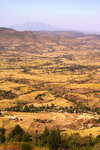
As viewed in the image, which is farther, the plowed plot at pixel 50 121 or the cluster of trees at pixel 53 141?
the plowed plot at pixel 50 121

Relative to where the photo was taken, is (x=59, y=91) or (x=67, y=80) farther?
(x=67, y=80)

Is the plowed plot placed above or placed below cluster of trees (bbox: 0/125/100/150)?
below

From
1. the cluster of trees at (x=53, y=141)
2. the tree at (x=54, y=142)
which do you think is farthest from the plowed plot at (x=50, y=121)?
the tree at (x=54, y=142)

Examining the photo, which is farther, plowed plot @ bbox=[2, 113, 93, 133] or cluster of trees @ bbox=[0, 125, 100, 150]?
plowed plot @ bbox=[2, 113, 93, 133]

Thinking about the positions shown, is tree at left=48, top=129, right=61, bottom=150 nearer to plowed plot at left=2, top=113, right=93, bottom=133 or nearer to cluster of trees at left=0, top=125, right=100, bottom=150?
cluster of trees at left=0, top=125, right=100, bottom=150

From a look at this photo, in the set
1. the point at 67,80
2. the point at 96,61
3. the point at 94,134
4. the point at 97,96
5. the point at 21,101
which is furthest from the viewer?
the point at 96,61

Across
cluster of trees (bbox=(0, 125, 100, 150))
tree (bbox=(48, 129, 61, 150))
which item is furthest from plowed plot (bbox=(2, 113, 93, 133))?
tree (bbox=(48, 129, 61, 150))

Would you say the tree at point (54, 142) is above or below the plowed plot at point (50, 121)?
above

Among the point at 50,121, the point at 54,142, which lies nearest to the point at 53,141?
the point at 54,142

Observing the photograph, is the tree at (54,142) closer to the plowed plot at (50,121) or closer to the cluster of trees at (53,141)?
the cluster of trees at (53,141)

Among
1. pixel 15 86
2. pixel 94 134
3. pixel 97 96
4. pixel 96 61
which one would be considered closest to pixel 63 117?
pixel 94 134

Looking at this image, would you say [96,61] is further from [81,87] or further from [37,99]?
[37,99]
